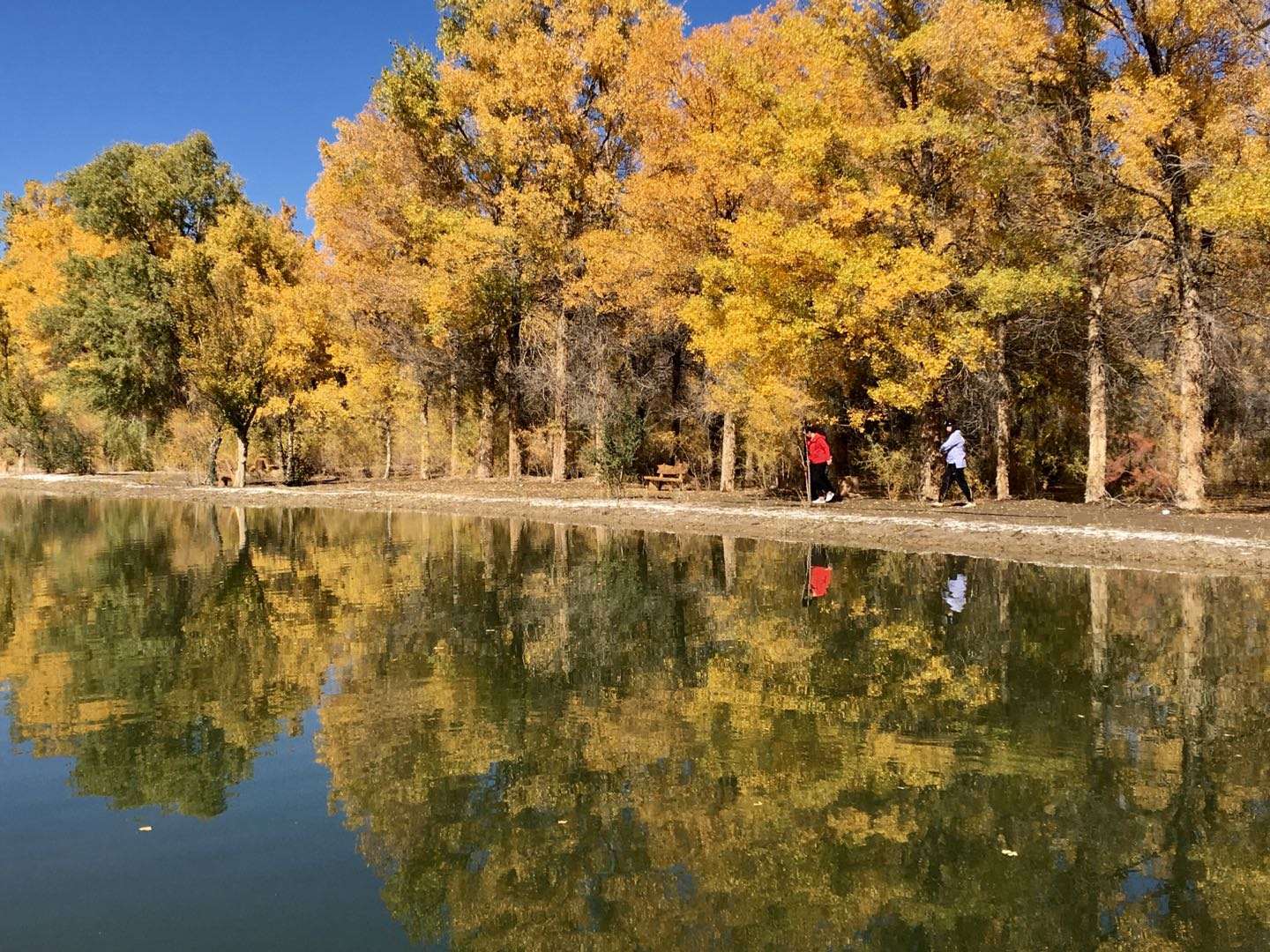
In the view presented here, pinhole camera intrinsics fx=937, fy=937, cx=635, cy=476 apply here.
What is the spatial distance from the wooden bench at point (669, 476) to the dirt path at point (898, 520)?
733mm

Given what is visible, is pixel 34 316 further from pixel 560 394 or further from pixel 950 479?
pixel 950 479

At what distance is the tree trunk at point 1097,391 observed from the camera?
65.2 ft

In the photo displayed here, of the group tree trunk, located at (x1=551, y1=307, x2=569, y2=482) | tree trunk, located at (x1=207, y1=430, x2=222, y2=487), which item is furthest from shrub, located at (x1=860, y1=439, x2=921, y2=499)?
tree trunk, located at (x1=207, y1=430, x2=222, y2=487)

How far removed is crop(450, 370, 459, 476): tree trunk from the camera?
110 ft

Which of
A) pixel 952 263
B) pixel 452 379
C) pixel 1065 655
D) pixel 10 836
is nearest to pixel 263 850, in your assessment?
pixel 10 836

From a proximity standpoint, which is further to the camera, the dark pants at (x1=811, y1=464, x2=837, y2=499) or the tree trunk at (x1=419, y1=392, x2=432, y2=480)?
the tree trunk at (x1=419, y1=392, x2=432, y2=480)

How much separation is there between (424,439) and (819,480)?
17384mm

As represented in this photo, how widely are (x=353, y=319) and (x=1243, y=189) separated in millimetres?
27582

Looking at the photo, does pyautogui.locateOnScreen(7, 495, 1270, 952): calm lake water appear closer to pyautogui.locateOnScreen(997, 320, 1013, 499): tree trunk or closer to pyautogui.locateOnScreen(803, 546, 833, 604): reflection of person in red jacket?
pyautogui.locateOnScreen(803, 546, 833, 604): reflection of person in red jacket

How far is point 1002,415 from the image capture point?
2150cm

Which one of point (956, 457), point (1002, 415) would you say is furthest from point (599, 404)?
point (956, 457)

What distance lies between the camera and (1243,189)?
15.2 meters

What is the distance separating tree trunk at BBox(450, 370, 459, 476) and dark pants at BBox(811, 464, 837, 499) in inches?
597

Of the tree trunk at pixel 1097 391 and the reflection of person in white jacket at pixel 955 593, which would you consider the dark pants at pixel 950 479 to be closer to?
the tree trunk at pixel 1097 391
